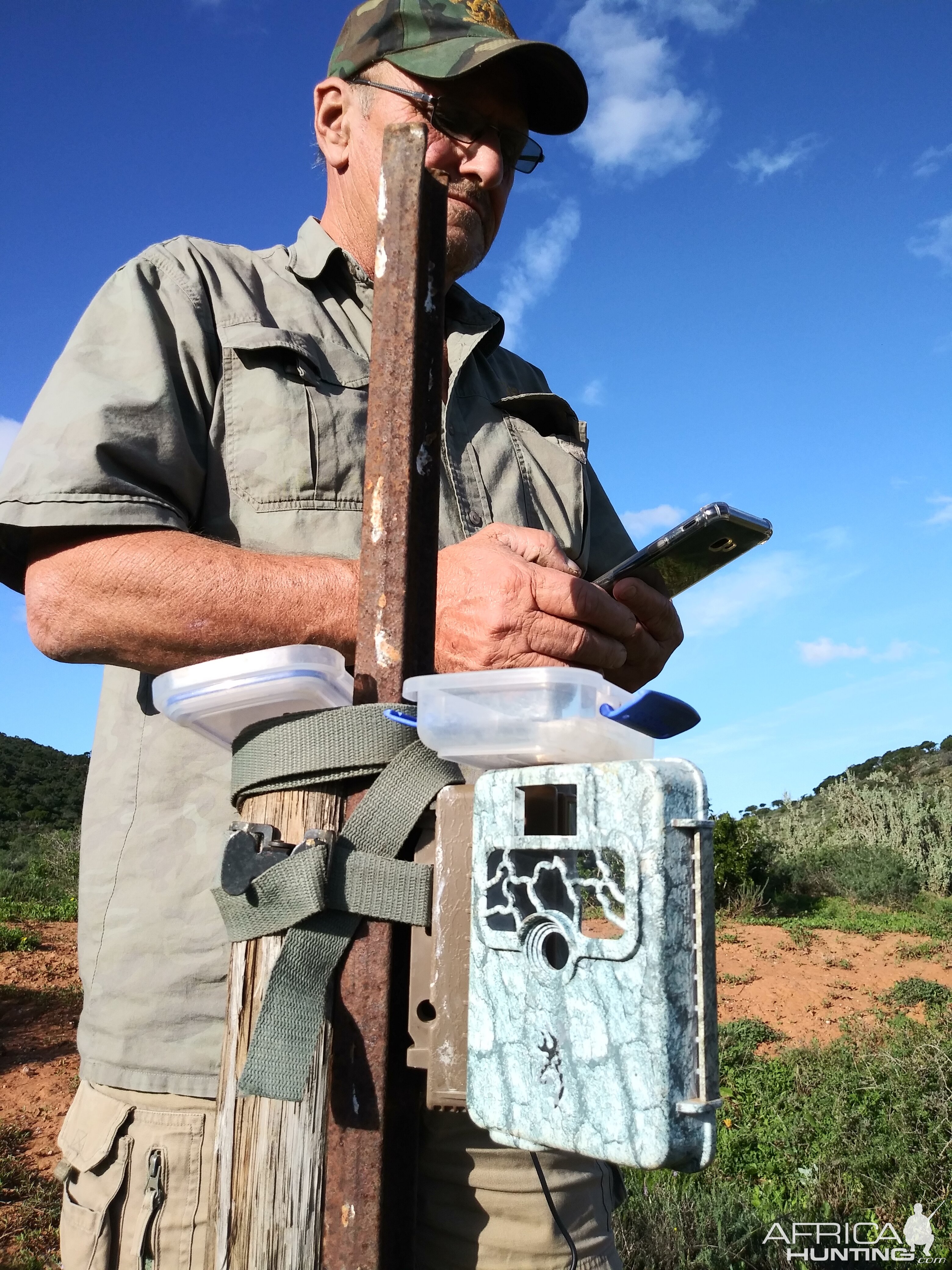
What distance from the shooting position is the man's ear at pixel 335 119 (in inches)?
84.5

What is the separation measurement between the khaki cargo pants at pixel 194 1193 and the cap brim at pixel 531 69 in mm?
1965

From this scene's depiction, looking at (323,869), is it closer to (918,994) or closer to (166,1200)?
(166,1200)

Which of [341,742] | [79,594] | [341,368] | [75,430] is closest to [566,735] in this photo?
[341,742]

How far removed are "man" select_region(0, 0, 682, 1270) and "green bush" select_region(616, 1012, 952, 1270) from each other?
3255mm

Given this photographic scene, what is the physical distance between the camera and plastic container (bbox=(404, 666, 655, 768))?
996 millimetres

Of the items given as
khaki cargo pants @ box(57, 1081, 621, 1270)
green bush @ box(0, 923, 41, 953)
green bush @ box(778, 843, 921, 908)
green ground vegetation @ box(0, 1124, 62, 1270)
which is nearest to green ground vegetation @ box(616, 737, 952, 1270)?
green bush @ box(778, 843, 921, 908)

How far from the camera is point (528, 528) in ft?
4.42

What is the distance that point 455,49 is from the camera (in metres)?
1.98

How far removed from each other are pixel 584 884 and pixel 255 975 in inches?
17.5

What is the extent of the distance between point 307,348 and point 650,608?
79 centimetres

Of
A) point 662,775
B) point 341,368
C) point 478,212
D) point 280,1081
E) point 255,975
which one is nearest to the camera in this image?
point 662,775

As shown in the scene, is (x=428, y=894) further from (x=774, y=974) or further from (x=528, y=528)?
(x=774, y=974)
